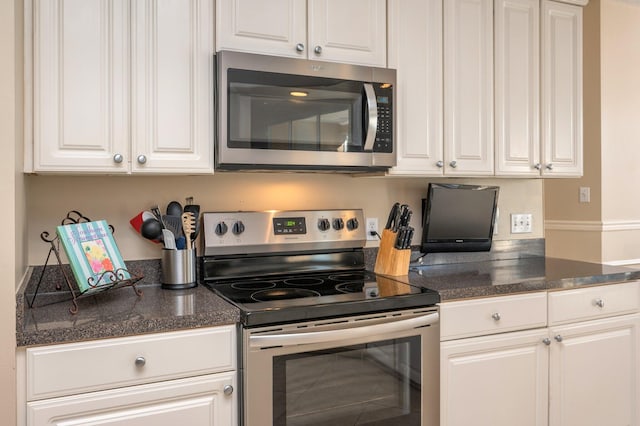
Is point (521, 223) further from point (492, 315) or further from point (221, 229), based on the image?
point (221, 229)

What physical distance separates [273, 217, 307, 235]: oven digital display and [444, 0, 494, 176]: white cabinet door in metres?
0.70

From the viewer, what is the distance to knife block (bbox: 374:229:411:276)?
7.49ft

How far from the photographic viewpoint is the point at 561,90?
104 inches

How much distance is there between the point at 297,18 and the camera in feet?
6.75

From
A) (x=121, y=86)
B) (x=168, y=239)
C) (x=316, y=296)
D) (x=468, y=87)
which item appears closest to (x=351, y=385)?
(x=316, y=296)

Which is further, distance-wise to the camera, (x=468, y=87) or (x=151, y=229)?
(x=468, y=87)

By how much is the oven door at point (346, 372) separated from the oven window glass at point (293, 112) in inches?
28.0

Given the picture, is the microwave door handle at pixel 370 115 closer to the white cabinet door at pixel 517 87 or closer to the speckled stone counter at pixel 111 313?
the white cabinet door at pixel 517 87

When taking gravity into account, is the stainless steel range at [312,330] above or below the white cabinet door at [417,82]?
below

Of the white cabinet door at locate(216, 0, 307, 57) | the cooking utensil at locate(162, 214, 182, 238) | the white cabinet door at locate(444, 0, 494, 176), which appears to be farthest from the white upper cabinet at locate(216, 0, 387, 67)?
the cooking utensil at locate(162, 214, 182, 238)

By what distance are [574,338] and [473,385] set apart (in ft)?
1.81

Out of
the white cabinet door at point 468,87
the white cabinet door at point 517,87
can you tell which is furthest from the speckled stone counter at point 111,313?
the white cabinet door at point 517,87

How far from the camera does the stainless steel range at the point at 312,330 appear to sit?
1.62 meters

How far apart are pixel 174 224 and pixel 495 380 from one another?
1.39 m
